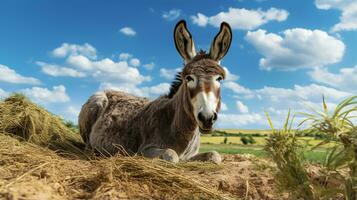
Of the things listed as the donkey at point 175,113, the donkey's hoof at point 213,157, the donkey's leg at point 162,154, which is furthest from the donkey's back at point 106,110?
the donkey's hoof at point 213,157

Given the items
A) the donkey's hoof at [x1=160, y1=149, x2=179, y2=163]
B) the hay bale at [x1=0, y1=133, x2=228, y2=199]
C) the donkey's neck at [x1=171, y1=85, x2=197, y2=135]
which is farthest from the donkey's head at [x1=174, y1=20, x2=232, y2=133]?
the hay bale at [x1=0, y1=133, x2=228, y2=199]

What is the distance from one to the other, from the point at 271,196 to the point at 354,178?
6.61 feet

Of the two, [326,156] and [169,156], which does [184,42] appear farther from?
[326,156]

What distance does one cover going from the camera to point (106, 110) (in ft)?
29.7

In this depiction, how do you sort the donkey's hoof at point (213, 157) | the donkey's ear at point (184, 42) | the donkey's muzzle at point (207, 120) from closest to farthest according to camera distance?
the donkey's muzzle at point (207, 120), the donkey's hoof at point (213, 157), the donkey's ear at point (184, 42)

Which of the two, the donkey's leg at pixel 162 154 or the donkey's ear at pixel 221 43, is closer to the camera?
the donkey's leg at pixel 162 154

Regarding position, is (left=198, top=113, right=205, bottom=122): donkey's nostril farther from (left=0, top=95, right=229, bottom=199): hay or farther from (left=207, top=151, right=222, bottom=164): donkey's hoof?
(left=207, top=151, right=222, bottom=164): donkey's hoof

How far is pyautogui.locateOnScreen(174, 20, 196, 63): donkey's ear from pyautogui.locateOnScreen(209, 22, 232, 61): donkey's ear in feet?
1.30

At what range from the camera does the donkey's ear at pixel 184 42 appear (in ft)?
24.8

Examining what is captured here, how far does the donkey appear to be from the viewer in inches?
256

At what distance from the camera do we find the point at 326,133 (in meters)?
3.35

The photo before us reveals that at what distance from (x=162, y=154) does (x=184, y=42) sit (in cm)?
211

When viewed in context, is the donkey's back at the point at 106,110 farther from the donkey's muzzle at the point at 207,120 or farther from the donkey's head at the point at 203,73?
the donkey's muzzle at the point at 207,120

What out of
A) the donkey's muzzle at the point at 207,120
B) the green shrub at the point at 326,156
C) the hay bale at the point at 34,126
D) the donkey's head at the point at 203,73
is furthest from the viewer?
the hay bale at the point at 34,126
